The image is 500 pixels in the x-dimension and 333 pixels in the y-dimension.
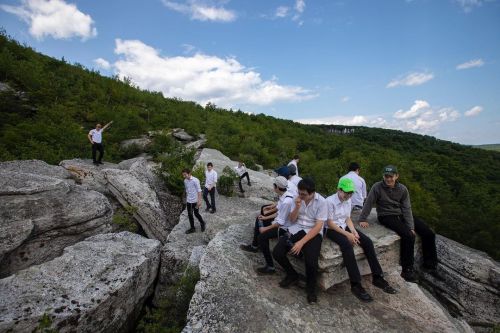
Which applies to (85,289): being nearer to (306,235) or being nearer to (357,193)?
(306,235)

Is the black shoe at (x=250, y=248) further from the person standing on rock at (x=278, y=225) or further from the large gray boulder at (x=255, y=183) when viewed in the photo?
the large gray boulder at (x=255, y=183)

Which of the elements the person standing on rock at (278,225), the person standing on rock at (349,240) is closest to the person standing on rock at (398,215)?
the person standing on rock at (349,240)

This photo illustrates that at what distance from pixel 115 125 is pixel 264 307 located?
1804 cm

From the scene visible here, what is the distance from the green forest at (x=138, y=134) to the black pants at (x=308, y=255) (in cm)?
1247

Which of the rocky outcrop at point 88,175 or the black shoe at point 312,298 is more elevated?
the rocky outcrop at point 88,175

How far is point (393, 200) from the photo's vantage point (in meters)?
6.03

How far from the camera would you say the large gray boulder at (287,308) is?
4.12 metres

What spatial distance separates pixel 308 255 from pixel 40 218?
272 inches

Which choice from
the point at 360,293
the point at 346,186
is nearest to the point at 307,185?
the point at 346,186

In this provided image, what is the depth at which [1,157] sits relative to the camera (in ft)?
38.5

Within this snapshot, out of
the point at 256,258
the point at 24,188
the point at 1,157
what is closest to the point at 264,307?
the point at 256,258

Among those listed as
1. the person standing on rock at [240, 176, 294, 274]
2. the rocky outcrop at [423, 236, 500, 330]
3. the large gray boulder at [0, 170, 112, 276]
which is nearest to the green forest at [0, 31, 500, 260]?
the large gray boulder at [0, 170, 112, 276]

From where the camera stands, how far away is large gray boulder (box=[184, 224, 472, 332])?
4125 mm

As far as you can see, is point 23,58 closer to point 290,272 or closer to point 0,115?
point 0,115
